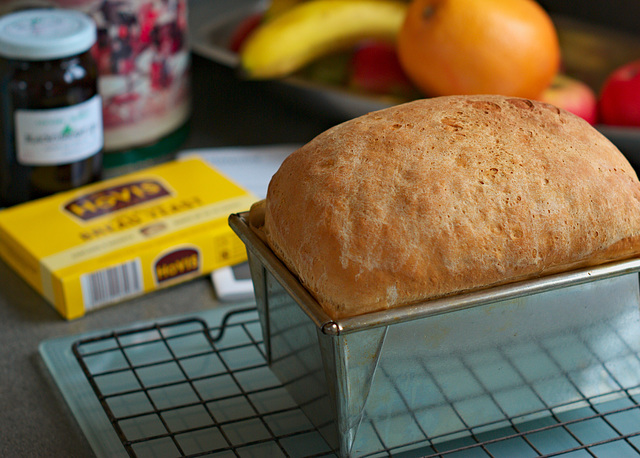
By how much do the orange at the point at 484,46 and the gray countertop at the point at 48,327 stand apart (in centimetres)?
23

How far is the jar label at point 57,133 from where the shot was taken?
2.58ft

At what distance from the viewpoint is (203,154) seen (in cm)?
101

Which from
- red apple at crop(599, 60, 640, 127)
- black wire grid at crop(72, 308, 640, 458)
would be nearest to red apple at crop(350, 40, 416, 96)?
red apple at crop(599, 60, 640, 127)

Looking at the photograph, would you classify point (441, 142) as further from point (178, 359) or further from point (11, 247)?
point (11, 247)

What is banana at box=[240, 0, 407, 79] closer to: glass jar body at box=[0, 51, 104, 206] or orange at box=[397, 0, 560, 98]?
orange at box=[397, 0, 560, 98]

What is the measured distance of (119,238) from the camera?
73cm

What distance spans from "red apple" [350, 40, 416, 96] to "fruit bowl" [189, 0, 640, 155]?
0.01 meters

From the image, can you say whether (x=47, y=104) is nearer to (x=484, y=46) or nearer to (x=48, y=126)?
(x=48, y=126)

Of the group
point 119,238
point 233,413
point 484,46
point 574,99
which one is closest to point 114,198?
point 119,238

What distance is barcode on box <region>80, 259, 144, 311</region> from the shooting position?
2.27 feet

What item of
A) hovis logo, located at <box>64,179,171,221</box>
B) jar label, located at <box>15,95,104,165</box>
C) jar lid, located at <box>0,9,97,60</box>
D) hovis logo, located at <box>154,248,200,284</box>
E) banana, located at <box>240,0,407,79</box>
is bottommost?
hovis logo, located at <box>154,248,200,284</box>

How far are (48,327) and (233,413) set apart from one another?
0.24m

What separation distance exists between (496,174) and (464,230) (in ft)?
0.16

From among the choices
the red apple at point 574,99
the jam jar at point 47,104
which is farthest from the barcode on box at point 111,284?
the red apple at point 574,99
